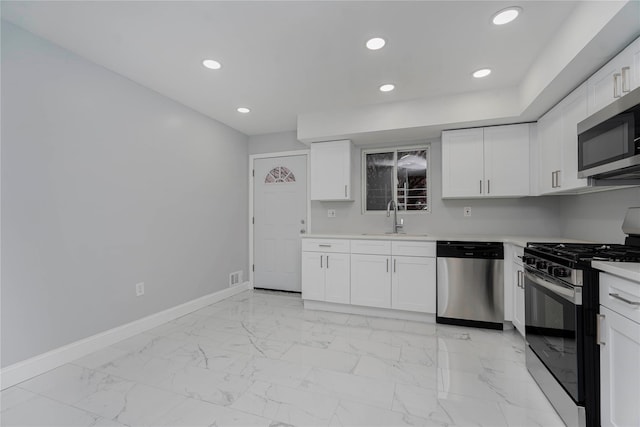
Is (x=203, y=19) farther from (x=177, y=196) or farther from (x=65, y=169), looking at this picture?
(x=177, y=196)

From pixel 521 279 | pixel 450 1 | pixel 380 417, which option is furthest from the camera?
pixel 521 279

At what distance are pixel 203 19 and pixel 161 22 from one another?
306mm

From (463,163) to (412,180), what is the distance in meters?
0.70

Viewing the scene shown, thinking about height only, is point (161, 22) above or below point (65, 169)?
above

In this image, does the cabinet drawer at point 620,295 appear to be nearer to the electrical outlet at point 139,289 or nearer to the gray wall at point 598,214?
the gray wall at point 598,214

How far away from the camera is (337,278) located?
3441 mm

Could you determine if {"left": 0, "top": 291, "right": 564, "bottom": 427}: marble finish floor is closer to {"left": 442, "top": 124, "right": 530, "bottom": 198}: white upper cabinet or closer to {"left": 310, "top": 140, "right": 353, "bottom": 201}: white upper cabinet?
{"left": 442, "top": 124, "right": 530, "bottom": 198}: white upper cabinet

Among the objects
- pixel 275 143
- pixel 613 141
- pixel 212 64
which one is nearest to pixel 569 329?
pixel 613 141

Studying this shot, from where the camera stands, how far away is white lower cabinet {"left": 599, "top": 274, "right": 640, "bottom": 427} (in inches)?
45.7

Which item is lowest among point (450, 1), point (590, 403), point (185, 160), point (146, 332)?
point (146, 332)

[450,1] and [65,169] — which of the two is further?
[65,169]

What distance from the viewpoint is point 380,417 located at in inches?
63.5

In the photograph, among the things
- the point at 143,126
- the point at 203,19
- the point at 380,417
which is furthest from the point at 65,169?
the point at 380,417

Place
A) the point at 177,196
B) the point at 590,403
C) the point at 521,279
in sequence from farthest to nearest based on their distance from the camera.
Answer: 1. the point at 177,196
2. the point at 521,279
3. the point at 590,403
